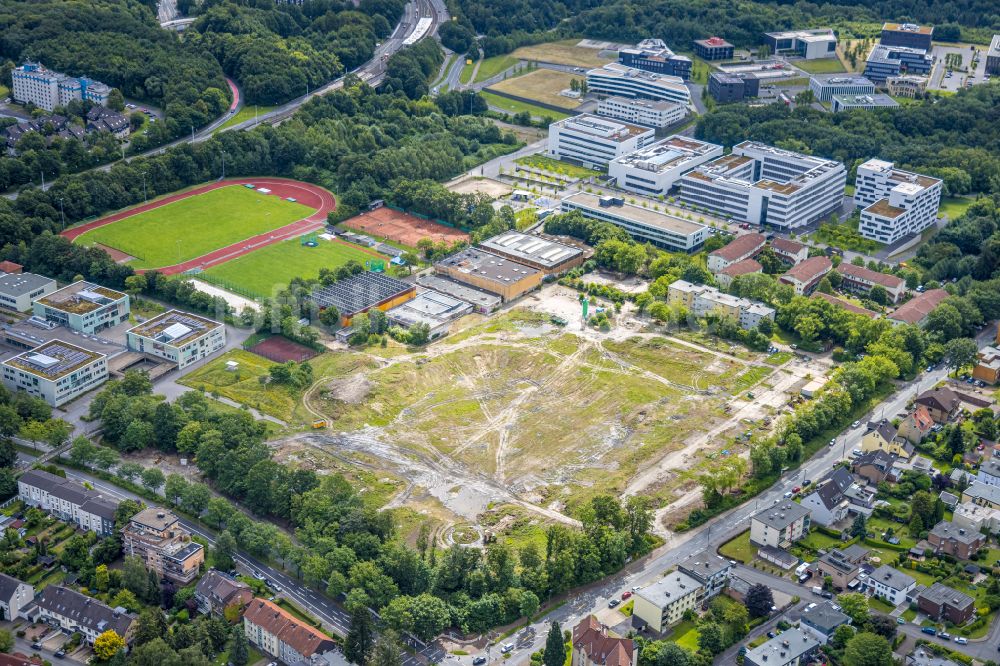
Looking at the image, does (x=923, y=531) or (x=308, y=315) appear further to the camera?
(x=308, y=315)

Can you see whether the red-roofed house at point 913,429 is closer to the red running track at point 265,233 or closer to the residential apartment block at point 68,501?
the residential apartment block at point 68,501

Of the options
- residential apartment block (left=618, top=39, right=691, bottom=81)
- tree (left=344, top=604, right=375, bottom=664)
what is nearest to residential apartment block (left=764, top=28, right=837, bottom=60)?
residential apartment block (left=618, top=39, right=691, bottom=81)

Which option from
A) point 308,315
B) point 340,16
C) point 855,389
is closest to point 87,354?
point 308,315

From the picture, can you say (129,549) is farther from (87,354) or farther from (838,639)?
(838,639)

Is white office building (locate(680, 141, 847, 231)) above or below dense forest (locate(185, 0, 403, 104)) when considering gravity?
below

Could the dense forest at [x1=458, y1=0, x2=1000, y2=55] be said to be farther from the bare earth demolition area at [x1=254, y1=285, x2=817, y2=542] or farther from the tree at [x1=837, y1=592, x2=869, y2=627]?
the tree at [x1=837, y1=592, x2=869, y2=627]

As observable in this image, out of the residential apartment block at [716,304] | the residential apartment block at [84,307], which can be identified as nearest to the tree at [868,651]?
the residential apartment block at [716,304]
